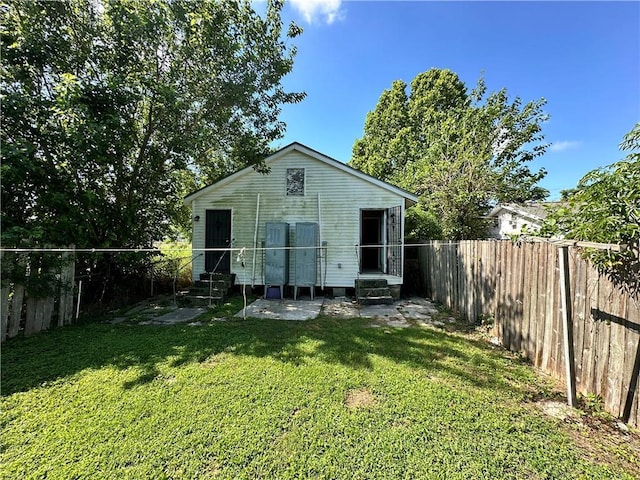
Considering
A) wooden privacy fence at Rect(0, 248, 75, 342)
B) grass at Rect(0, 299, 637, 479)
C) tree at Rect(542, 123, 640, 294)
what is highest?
tree at Rect(542, 123, 640, 294)

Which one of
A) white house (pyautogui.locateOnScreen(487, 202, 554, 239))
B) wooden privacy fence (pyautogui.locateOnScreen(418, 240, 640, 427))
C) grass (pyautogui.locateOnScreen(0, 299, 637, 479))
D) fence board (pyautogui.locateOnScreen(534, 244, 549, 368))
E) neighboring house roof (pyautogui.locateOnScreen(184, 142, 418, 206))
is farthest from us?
white house (pyautogui.locateOnScreen(487, 202, 554, 239))

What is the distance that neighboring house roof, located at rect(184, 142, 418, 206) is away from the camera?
798 cm

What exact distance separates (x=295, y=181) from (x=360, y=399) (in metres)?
6.71

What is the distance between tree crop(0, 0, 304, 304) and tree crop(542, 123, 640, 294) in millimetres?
6697

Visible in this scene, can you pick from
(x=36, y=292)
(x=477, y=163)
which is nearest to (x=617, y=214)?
(x=36, y=292)

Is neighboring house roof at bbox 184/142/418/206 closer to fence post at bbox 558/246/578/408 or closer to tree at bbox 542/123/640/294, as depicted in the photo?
fence post at bbox 558/246/578/408

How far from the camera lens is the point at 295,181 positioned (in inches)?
328

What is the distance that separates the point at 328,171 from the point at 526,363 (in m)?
6.49

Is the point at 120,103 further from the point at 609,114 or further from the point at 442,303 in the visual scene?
the point at 609,114

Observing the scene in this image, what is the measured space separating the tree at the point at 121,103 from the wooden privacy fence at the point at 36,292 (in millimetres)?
401

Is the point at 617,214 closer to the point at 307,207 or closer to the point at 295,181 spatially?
the point at 307,207

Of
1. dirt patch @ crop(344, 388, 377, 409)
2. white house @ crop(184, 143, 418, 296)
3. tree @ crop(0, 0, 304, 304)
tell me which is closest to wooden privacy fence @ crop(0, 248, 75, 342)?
tree @ crop(0, 0, 304, 304)

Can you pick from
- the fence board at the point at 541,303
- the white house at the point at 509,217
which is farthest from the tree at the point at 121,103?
the white house at the point at 509,217

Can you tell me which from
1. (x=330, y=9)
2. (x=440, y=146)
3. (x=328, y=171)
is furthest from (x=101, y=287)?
(x=440, y=146)
